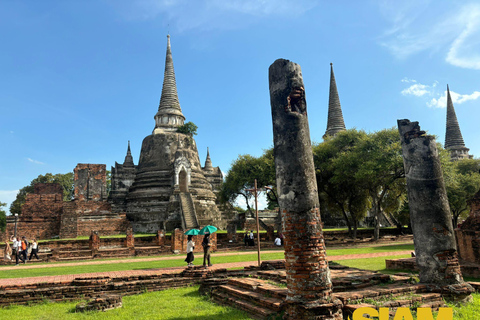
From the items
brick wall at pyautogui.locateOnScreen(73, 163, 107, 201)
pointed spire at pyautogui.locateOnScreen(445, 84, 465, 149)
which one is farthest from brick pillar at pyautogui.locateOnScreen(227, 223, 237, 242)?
pointed spire at pyautogui.locateOnScreen(445, 84, 465, 149)

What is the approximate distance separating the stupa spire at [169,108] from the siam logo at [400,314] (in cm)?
3287

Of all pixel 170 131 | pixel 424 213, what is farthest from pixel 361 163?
pixel 170 131

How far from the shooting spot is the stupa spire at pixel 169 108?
124ft

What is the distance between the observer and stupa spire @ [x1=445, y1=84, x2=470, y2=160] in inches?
1941

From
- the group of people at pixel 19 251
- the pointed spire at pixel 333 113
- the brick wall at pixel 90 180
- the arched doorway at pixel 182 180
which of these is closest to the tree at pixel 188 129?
the arched doorway at pixel 182 180

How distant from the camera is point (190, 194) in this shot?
29.7 metres

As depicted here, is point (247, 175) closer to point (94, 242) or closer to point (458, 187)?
point (94, 242)

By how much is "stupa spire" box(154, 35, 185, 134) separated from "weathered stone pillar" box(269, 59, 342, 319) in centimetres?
3123

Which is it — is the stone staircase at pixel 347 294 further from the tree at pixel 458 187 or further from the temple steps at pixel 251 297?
the tree at pixel 458 187

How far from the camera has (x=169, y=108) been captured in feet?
126

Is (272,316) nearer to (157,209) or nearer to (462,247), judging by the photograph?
(462,247)

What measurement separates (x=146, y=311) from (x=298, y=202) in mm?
3759

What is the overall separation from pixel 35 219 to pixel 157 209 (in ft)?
29.7

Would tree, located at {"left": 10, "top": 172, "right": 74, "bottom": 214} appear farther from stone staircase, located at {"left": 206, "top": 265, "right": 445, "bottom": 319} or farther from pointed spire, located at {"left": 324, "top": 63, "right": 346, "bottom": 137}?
stone staircase, located at {"left": 206, "top": 265, "right": 445, "bottom": 319}
